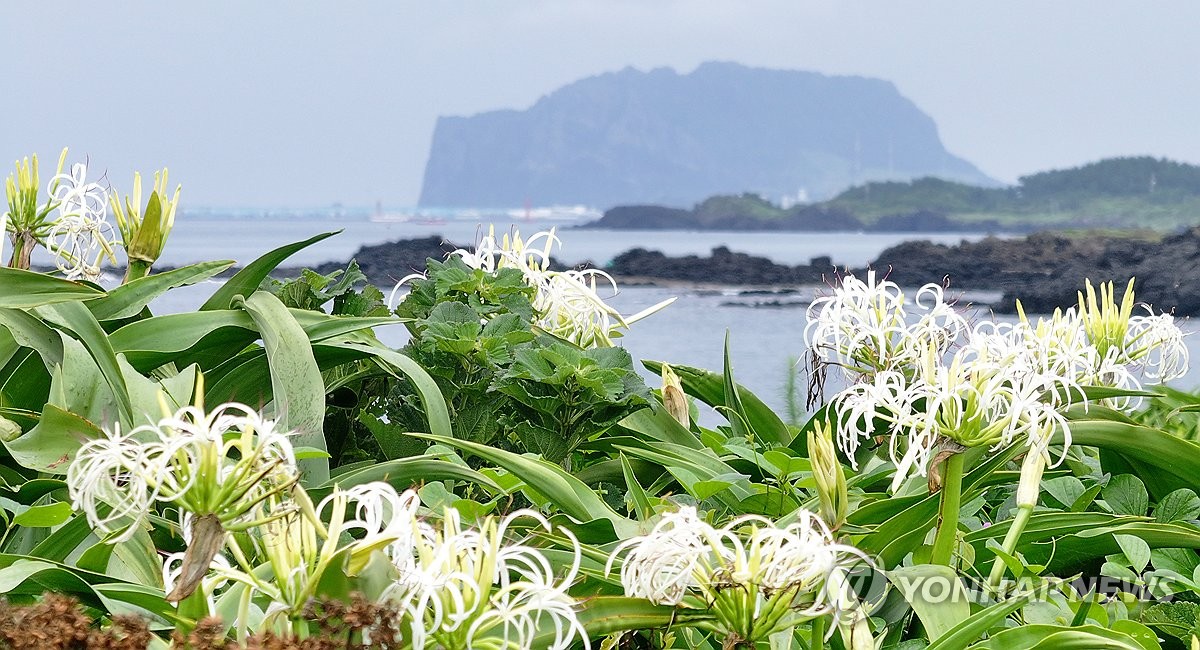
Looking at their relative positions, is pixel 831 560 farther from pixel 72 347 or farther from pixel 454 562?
pixel 72 347

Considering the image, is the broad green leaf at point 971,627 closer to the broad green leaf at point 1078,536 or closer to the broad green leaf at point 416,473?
the broad green leaf at point 1078,536

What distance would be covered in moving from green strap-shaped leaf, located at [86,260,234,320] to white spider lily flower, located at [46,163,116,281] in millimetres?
91

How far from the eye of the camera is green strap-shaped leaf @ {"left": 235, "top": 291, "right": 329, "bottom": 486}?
1.62 m

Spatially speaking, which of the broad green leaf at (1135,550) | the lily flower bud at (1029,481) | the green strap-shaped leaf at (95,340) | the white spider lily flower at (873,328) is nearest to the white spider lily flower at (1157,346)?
the white spider lily flower at (873,328)

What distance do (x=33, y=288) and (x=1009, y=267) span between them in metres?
17.3

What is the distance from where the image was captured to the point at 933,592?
4.34 feet

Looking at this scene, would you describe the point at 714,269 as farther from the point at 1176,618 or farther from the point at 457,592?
the point at 457,592

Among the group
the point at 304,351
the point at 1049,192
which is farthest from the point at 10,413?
the point at 1049,192

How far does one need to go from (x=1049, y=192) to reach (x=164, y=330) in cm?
3475

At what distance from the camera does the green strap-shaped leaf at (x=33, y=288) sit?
1.75 meters

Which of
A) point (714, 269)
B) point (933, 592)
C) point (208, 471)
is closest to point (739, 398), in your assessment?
point (933, 592)

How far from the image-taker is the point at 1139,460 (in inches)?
74.2

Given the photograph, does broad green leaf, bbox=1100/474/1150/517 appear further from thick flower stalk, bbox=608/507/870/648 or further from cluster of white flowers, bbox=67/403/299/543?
cluster of white flowers, bbox=67/403/299/543

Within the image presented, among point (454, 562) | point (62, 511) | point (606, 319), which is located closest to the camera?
point (454, 562)
